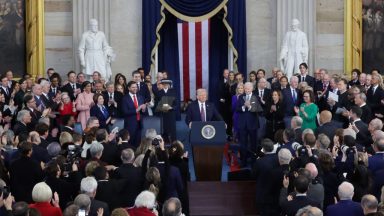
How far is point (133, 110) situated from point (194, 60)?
6.65m

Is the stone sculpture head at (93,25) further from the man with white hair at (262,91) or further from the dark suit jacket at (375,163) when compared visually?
the dark suit jacket at (375,163)

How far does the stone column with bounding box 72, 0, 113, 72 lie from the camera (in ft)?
101

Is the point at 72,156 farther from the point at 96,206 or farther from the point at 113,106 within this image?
the point at 113,106

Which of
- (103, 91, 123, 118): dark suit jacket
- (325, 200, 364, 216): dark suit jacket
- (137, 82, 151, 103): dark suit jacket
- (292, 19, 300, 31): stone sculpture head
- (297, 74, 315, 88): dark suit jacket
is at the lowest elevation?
(325, 200, 364, 216): dark suit jacket

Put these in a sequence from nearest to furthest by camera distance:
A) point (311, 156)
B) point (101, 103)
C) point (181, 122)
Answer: point (311, 156), point (101, 103), point (181, 122)

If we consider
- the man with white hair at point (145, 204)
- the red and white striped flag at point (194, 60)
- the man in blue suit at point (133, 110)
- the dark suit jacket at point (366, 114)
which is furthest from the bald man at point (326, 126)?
the red and white striped flag at point (194, 60)

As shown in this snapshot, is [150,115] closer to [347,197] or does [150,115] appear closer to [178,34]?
[178,34]

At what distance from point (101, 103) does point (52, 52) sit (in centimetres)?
590

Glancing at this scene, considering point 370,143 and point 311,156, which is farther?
point 370,143

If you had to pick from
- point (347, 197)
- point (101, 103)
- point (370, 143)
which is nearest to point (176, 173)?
point (347, 197)

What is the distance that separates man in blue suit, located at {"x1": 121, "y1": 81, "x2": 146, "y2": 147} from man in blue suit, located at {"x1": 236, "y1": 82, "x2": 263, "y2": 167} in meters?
2.22

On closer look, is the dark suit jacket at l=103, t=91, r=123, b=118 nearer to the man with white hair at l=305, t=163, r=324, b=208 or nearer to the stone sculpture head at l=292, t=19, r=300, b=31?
the stone sculpture head at l=292, t=19, r=300, b=31

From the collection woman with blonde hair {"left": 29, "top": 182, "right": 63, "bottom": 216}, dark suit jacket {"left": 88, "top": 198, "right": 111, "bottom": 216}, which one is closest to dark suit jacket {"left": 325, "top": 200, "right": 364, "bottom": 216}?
dark suit jacket {"left": 88, "top": 198, "right": 111, "bottom": 216}

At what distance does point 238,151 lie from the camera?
26344mm
